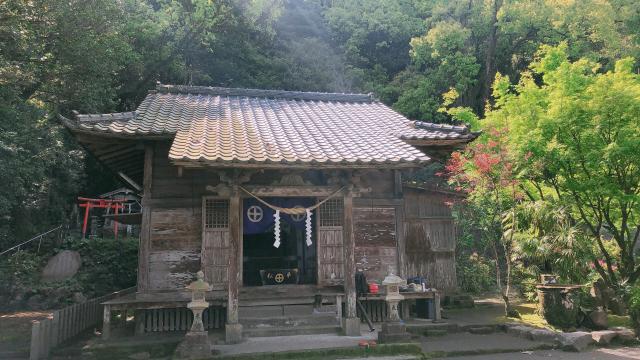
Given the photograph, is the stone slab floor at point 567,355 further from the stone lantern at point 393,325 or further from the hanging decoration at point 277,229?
the hanging decoration at point 277,229

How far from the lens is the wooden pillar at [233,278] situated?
9.05 metres

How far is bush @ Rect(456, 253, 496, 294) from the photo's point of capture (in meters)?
17.9

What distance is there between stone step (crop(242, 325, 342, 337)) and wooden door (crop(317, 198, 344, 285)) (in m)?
1.22

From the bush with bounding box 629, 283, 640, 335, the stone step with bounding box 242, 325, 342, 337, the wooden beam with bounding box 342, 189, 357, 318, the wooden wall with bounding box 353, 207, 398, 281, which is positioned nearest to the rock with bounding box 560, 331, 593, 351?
the bush with bounding box 629, 283, 640, 335

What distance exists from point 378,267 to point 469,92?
24.0 metres

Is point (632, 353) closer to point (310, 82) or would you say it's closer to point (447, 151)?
point (447, 151)

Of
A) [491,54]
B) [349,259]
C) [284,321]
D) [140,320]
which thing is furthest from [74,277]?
[491,54]

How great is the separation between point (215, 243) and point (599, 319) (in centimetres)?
997

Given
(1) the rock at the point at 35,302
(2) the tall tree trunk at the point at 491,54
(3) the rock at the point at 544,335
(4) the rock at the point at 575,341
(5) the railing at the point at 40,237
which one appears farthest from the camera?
(2) the tall tree trunk at the point at 491,54

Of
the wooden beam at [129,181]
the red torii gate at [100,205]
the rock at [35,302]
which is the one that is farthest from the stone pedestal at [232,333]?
the red torii gate at [100,205]

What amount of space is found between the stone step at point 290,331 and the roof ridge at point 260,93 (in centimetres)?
859

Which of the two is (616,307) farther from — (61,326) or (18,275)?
(18,275)

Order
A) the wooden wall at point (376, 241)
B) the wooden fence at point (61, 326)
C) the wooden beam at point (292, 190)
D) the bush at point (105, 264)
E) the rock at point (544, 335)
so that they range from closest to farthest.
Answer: the wooden fence at point (61, 326), the wooden beam at point (292, 190), the rock at point (544, 335), the wooden wall at point (376, 241), the bush at point (105, 264)

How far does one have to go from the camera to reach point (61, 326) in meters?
10.0
